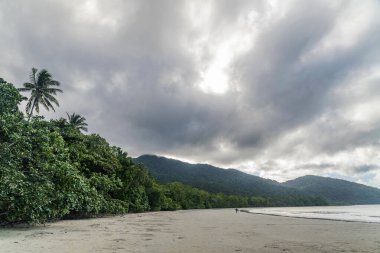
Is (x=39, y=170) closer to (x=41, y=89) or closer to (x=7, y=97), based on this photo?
(x=7, y=97)

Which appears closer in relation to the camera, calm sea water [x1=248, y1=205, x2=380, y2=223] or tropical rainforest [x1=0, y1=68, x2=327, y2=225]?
tropical rainforest [x1=0, y1=68, x2=327, y2=225]

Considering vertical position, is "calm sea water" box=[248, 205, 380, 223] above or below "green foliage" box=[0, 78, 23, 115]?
below

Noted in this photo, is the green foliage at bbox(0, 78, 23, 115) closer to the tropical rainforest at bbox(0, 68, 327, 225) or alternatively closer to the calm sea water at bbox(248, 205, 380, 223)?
the tropical rainforest at bbox(0, 68, 327, 225)

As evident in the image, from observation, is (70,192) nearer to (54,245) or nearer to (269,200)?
(54,245)

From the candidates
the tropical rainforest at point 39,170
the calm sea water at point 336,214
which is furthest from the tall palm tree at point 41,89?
the calm sea water at point 336,214

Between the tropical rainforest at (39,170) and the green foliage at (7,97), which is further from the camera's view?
the green foliage at (7,97)

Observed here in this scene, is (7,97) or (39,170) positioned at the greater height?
(7,97)

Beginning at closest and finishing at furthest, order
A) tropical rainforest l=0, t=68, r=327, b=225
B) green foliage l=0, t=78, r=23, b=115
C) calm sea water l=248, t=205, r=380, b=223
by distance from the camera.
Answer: tropical rainforest l=0, t=68, r=327, b=225, green foliage l=0, t=78, r=23, b=115, calm sea water l=248, t=205, r=380, b=223

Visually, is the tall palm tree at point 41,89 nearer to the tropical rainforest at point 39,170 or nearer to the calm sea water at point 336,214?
the tropical rainforest at point 39,170

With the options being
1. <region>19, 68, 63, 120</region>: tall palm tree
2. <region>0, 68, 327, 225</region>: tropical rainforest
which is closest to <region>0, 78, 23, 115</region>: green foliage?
<region>0, 68, 327, 225</region>: tropical rainforest

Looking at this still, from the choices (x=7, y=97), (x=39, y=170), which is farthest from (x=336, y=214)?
(x=7, y=97)

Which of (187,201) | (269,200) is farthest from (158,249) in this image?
(269,200)

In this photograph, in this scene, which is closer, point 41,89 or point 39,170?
point 39,170

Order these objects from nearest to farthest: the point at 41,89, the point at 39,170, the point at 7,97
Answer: the point at 39,170, the point at 7,97, the point at 41,89
